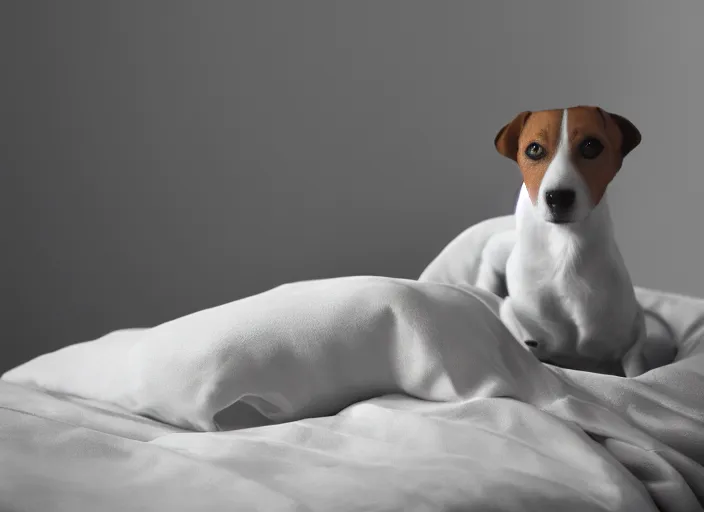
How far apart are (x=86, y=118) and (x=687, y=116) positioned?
1.61m

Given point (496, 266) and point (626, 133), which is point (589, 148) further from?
point (496, 266)

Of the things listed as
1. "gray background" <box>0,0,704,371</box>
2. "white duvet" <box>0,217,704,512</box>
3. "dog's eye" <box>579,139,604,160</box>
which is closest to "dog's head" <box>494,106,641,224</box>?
"dog's eye" <box>579,139,604,160</box>

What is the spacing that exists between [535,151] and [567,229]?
4.0 inches

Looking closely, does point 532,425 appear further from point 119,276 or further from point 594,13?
point 594,13

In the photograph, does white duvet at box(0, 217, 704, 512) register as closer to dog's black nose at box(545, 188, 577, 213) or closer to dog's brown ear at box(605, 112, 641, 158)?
dog's black nose at box(545, 188, 577, 213)

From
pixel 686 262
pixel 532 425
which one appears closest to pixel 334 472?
pixel 532 425

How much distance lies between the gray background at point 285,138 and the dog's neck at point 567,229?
118 centimetres

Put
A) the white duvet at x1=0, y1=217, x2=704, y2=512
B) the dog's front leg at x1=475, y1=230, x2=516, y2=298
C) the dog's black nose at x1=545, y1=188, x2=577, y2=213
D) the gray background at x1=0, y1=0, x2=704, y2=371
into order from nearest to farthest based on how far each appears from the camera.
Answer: the white duvet at x1=0, y1=217, x2=704, y2=512
the dog's black nose at x1=545, y1=188, x2=577, y2=213
the dog's front leg at x1=475, y1=230, x2=516, y2=298
the gray background at x1=0, y1=0, x2=704, y2=371

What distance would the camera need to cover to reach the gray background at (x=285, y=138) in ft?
6.45

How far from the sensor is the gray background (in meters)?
1.97

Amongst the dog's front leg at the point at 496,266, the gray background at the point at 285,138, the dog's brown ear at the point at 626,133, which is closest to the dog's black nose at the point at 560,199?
the dog's brown ear at the point at 626,133

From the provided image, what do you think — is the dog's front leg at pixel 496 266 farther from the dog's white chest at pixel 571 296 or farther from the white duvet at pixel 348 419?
the white duvet at pixel 348 419

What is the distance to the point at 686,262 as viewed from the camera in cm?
193

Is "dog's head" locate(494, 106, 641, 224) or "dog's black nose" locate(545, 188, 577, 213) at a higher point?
"dog's head" locate(494, 106, 641, 224)
